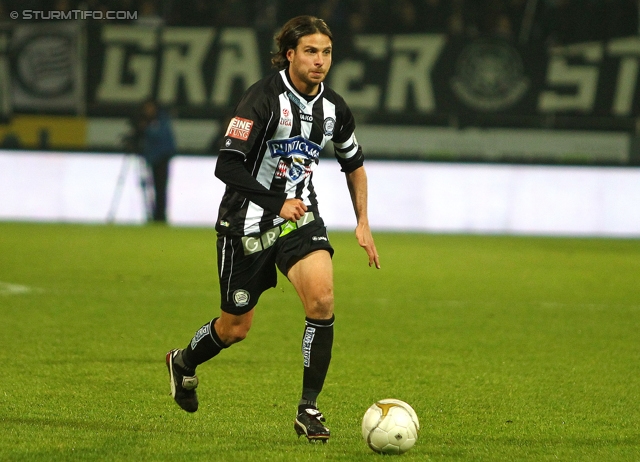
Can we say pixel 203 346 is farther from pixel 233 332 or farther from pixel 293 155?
pixel 293 155

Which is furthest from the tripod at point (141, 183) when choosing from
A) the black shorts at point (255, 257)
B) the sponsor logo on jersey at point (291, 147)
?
the sponsor logo on jersey at point (291, 147)

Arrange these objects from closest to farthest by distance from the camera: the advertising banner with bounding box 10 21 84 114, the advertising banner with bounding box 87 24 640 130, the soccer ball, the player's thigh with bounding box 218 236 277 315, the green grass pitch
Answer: the soccer ball, the green grass pitch, the player's thigh with bounding box 218 236 277 315, the advertising banner with bounding box 10 21 84 114, the advertising banner with bounding box 87 24 640 130

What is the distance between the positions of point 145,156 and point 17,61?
4.00 m

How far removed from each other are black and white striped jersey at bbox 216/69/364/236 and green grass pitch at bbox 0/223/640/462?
0.96 m

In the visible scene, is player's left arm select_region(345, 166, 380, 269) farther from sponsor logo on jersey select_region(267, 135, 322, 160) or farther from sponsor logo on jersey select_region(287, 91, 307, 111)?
sponsor logo on jersey select_region(287, 91, 307, 111)

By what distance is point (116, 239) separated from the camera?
49.5 ft

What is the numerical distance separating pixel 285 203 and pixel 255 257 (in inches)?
15.4

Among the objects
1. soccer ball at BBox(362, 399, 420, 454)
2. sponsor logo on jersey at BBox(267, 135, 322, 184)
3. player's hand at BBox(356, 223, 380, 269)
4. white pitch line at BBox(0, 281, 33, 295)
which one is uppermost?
sponsor logo on jersey at BBox(267, 135, 322, 184)

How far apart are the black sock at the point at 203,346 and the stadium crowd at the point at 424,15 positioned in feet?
52.5

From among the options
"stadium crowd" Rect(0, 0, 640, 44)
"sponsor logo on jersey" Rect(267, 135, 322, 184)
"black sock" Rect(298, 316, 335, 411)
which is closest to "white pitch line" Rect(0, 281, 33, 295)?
"sponsor logo on jersey" Rect(267, 135, 322, 184)

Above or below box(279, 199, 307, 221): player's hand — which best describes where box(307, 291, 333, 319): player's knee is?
below

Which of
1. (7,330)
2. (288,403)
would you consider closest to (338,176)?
(7,330)

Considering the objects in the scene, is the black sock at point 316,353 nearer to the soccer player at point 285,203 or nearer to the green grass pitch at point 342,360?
the soccer player at point 285,203

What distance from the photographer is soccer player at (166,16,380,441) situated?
15.1 feet
